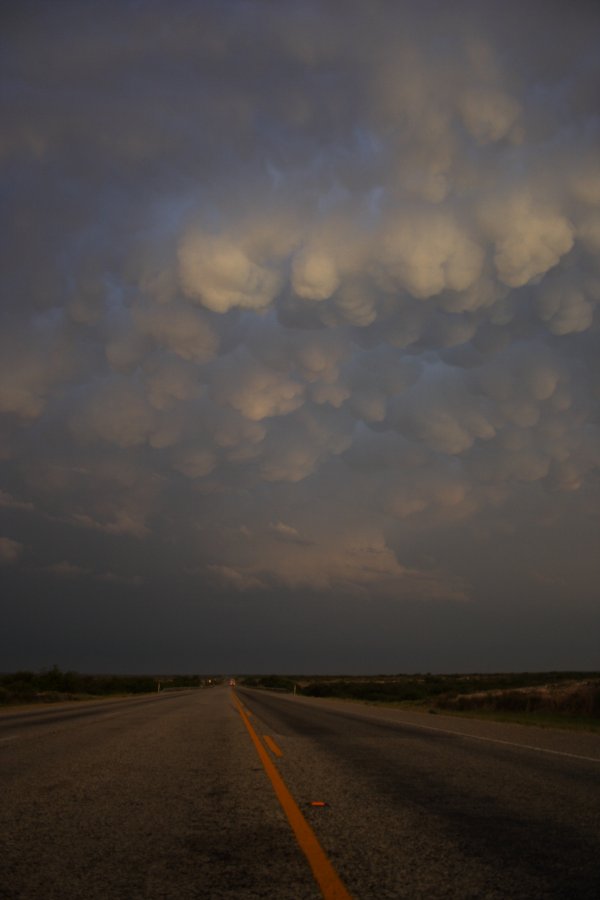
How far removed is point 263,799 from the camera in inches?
289


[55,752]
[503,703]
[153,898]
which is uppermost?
[153,898]

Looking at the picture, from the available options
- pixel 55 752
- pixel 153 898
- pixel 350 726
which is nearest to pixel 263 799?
pixel 153 898

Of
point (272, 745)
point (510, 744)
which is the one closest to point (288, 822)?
point (272, 745)

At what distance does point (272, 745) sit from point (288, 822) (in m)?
7.68

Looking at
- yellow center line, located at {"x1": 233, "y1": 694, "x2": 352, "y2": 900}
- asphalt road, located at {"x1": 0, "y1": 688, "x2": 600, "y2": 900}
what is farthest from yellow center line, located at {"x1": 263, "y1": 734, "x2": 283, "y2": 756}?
yellow center line, located at {"x1": 233, "y1": 694, "x2": 352, "y2": 900}

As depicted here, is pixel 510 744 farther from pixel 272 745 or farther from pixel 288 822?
pixel 288 822

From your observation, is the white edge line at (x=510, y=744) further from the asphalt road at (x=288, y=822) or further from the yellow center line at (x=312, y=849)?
the yellow center line at (x=312, y=849)

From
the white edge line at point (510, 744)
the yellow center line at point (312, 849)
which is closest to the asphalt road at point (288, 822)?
the yellow center line at point (312, 849)

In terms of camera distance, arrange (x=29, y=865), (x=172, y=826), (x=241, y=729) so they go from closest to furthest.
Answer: (x=29, y=865) → (x=172, y=826) → (x=241, y=729)

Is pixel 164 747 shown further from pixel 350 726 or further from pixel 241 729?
pixel 350 726

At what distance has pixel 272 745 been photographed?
43.9ft

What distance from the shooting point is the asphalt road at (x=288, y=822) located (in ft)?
14.3

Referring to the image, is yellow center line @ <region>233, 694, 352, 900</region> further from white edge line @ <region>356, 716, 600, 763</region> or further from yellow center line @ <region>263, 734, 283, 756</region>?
white edge line @ <region>356, 716, 600, 763</region>

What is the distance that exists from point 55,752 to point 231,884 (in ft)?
28.0
